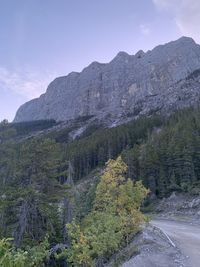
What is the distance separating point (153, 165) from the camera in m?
68.6

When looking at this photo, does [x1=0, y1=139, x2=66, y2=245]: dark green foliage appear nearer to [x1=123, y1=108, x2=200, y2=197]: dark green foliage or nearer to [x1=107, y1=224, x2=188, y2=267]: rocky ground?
[x1=107, y1=224, x2=188, y2=267]: rocky ground

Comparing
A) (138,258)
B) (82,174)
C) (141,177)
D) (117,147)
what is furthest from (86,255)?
(117,147)

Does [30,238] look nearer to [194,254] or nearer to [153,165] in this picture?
[194,254]

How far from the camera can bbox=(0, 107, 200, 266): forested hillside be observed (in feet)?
88.4

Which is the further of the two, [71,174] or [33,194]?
[71,174]

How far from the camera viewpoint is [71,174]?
3703cm

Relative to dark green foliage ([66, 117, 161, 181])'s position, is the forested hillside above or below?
below

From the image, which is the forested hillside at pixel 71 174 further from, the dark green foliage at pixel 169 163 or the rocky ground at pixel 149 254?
the rocky ground at pixel 149 254

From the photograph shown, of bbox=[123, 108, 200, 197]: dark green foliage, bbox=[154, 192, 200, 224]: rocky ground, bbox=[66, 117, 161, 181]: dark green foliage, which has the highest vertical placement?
bbox=[66, 117, 161, 181]: dark green foliage

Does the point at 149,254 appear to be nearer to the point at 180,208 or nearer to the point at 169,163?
the point at 180,208

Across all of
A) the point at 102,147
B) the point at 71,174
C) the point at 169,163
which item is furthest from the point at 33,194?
the point at 102,147

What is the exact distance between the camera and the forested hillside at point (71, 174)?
2695cm

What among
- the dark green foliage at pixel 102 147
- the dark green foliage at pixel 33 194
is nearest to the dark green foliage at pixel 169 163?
the dark green foliage at pixel 102 147

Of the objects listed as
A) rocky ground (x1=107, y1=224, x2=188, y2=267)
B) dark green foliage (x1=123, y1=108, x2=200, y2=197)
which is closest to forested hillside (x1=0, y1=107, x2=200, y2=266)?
dark green foliage (x1=123, y1=108, x2=200, y2=197)
